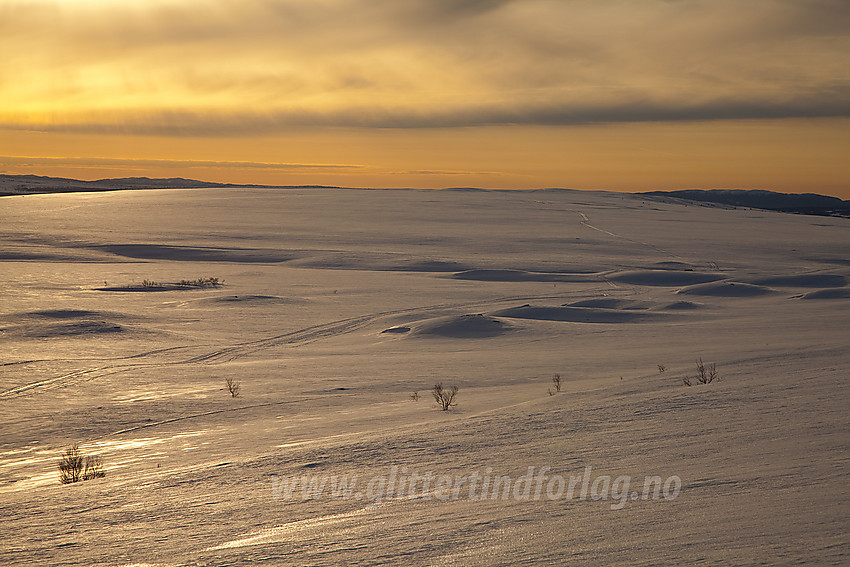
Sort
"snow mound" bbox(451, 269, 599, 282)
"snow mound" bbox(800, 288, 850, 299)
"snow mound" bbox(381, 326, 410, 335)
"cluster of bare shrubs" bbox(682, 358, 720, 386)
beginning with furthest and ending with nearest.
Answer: "snow mound" bbox(451, 269, 599, 282)
"snow mound" bbox(800, 288, 850, 299)
"snow mound" bbox(381, 326, 410, 335)
"cluster of bare shrubs" bbox(682, 358, 720, 386)

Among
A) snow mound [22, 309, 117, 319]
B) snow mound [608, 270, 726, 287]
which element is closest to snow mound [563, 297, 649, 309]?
snow mound [608, 270, 726, 287]

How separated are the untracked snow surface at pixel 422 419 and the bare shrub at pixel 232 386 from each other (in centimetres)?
9

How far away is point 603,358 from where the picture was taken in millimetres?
10414

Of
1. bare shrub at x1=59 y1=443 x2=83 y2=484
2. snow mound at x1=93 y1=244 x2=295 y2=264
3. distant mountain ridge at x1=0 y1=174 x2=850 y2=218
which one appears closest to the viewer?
bare shrub at x1=59 y1=443 x2=83 y2=484

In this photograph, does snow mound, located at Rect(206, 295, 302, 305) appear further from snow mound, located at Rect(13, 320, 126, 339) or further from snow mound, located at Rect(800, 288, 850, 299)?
snow mound, located at Rect(800, 288, 850, 299)

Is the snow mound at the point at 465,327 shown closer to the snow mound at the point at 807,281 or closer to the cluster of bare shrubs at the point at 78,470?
the cluster of bare shrubs at the point at 78,470

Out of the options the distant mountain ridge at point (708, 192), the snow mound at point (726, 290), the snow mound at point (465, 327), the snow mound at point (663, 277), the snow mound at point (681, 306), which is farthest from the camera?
the distant mountain ridge at point (708, 192)

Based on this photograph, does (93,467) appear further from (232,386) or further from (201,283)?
(201,283)

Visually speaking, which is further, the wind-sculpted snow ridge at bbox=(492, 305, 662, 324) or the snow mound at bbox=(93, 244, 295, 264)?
the snow mound at bbox=(93, 244, 295, 264)

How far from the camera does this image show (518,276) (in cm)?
2330

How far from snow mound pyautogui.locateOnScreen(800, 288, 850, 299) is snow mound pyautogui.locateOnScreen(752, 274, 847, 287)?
291 centimetres

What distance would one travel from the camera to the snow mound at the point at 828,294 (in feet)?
59.0

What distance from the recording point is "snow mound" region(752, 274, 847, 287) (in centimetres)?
2155

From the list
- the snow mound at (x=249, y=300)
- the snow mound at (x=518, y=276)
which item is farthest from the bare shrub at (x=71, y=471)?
the snow mound at (x=518, y=276)
